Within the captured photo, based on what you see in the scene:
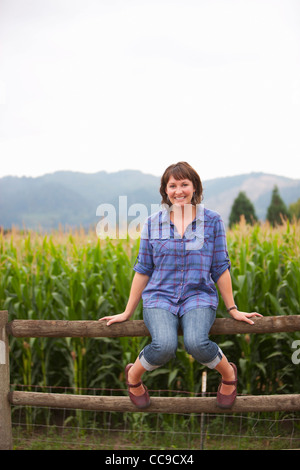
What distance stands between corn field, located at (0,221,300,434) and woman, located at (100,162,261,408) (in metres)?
1.88

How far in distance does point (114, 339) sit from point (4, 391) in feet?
6.07

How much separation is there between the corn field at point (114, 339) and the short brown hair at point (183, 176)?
197 centimetres

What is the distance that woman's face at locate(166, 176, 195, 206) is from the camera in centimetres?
316

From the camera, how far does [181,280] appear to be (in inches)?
123

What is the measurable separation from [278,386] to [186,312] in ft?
9.06

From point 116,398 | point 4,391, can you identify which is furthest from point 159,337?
point 4,391

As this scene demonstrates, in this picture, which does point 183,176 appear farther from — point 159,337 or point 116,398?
point 116,398

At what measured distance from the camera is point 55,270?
18.6 ft

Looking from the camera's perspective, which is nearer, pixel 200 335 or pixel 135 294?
pixel 200 335

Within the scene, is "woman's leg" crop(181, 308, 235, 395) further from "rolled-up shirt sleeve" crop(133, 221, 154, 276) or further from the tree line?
the tree line

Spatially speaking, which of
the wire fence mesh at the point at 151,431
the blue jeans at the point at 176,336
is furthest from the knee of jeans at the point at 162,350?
the wire fence mesh at the point at 151,431

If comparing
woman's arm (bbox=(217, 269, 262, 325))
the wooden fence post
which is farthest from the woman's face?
the wooden fence post

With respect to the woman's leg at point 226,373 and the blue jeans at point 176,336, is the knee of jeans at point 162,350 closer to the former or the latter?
the blue jeans at point 176,336
